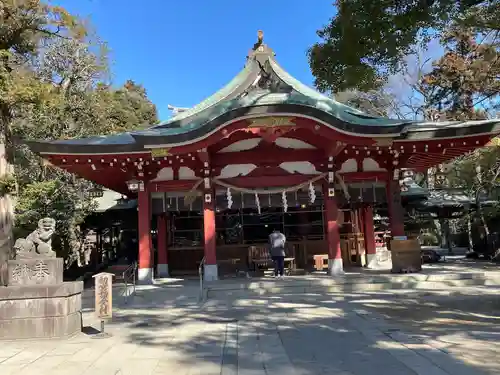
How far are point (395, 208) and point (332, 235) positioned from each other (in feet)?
6.72

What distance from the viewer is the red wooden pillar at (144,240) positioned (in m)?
11.7

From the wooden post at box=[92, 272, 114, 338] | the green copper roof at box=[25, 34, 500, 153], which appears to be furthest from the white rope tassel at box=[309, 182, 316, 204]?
the wooden post at box=[92, 272, 114, 338]

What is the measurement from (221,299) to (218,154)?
429cm

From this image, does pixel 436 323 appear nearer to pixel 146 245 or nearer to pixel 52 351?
pixel 52 351

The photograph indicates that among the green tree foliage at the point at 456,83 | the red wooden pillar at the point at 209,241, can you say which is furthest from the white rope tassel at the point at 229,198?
the green tree foliage at the point at 456,83

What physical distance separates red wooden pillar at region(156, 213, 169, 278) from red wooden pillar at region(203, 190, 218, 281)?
2.44m

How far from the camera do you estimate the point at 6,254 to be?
7707mm

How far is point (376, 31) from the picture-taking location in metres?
6.32

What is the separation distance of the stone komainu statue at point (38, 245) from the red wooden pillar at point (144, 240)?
5008 millimetres

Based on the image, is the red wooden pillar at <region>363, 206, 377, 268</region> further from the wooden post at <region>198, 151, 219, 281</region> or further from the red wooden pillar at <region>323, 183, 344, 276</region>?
the wooden post at <region>198, 151, 219, 281</region>

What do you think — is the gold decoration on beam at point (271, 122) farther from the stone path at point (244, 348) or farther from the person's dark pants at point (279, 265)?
the stone path at point (244, 348)

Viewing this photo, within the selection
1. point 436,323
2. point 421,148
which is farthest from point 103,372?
point 421,148

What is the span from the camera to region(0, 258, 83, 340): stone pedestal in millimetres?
6406

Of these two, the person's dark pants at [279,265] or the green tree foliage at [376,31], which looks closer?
the green tree foliage at [376,31]
